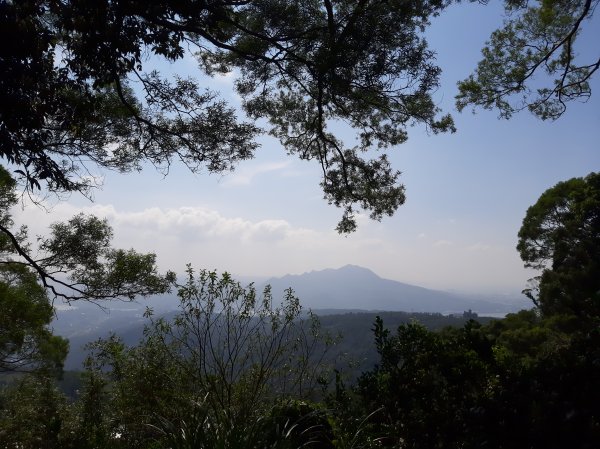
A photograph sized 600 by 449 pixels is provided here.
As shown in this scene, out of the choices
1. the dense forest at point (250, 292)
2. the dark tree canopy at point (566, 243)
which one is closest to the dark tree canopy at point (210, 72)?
the dense forest at point (250, 292)

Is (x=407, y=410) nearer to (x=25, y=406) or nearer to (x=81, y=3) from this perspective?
(x=81, y=3)

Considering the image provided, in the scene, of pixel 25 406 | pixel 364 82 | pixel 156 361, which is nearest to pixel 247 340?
pixel 156 361

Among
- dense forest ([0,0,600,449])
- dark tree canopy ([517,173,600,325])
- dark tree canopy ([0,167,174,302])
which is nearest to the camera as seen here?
dense forest ([0,0,600,449])

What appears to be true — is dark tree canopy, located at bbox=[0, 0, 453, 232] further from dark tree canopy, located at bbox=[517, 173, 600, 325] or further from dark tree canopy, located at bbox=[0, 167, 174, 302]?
dark tree canopy, located at bbox=[517, 173, 600, 325]

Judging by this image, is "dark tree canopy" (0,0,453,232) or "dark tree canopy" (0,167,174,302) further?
"dark tree canopy" (0,167,174,302)

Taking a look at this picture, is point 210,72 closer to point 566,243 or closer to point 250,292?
point 250,292

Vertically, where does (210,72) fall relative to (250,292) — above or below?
above

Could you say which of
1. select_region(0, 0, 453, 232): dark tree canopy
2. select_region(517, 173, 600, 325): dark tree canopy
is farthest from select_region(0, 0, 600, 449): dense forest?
select_region(517, 173, 600, 325): dark tree canopy

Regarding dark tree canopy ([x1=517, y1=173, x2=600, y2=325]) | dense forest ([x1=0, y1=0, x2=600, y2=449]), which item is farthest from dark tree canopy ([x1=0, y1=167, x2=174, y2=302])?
dark tree canopy ([x1=517, y1=173, x2=600, y2=325])

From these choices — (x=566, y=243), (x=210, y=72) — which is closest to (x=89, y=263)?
(x=210, y=72)

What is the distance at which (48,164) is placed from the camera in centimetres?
352

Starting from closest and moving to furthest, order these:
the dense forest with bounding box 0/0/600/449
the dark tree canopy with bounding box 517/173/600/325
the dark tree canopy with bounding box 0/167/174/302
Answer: the dense forest with bounding box 0/0/600/449, the dark tree canopy with bounding box 0/167/174/302, the dark tree canopy with bounding box 517/173/600/325

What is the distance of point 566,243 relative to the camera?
713 inches

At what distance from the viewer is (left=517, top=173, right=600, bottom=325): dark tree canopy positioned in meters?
16.5
